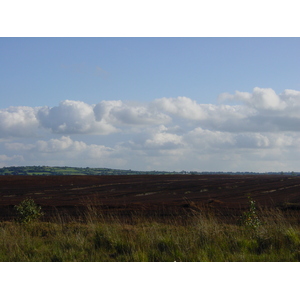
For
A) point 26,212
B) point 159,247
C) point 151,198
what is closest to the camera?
point 159,247

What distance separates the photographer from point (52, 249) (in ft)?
30.1

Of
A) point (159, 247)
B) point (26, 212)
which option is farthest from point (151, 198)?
point (159, 247)

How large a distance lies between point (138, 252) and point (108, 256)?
0.77 meters

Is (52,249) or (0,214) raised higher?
(52,249)

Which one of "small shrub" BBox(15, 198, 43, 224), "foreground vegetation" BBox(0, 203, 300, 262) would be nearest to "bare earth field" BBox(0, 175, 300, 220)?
"small shrub" BBox(15, 198, 43, 224)

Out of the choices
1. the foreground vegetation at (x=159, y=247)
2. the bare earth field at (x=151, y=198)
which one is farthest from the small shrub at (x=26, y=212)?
the foreground vegetation at (x=159, y=247)

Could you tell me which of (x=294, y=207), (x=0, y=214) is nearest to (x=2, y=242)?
(x=0, y=214)

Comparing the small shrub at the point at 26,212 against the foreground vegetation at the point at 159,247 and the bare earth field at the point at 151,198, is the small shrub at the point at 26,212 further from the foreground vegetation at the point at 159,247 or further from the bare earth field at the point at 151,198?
the foreground vegetation at the point at 159,247

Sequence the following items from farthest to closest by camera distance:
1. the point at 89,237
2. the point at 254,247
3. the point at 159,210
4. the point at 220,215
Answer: the point at 159,210 → the point at 220,215 → the point at 89,237 → the point at 254,247

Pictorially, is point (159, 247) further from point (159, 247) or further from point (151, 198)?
point (151, 198)

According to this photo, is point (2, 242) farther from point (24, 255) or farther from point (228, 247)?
point (228, 247)

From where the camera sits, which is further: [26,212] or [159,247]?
[26,212]

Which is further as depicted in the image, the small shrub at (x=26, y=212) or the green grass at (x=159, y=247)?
the small shrub at (x=26, y=212)

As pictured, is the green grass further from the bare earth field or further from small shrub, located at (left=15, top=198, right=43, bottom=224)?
the bare earth field
